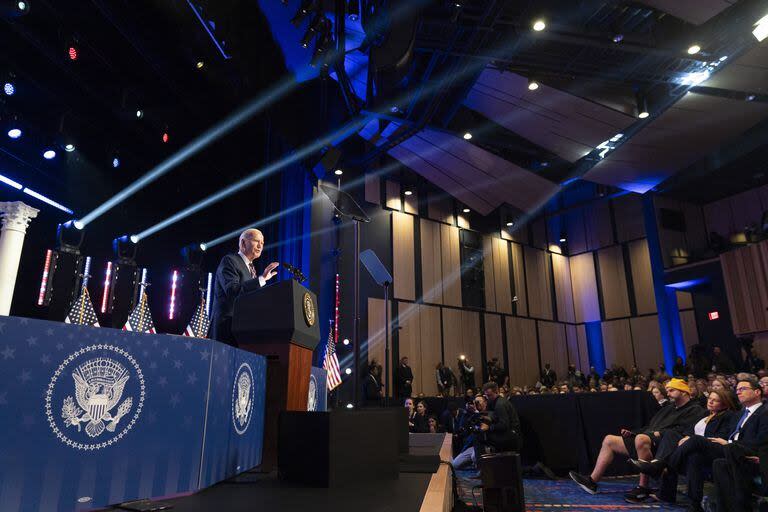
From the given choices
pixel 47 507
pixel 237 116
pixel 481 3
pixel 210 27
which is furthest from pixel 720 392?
pixel 237 116

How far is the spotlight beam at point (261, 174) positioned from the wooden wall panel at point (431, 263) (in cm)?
581

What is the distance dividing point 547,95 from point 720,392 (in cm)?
676

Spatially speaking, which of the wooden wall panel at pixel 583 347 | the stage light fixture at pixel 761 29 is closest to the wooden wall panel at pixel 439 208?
the wooden wall panel at pixel 583 347

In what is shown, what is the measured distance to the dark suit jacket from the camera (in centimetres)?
198

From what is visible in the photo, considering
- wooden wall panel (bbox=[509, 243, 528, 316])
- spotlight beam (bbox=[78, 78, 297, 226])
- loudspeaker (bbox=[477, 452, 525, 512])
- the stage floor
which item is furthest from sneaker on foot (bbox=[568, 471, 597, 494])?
wooden wall panel (bbox=[509, 243, 528, 316])

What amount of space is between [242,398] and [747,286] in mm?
15319

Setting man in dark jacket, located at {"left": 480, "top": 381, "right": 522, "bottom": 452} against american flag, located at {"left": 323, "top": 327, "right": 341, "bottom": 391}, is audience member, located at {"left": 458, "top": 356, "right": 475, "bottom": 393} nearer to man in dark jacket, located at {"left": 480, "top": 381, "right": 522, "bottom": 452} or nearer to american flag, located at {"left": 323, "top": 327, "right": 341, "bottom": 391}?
american flag, located at {"left": 323, "top": 327, "right": 341, "bottom": 391}

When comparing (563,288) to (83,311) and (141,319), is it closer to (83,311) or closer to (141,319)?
(141,319)

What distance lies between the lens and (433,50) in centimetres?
816

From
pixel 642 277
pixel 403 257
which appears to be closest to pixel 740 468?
pixel 403 257

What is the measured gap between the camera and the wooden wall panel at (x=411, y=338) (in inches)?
512

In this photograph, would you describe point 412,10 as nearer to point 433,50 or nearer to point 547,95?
point 433,50

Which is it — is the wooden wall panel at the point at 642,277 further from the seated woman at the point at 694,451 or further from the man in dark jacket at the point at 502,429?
the seated woman at the point at 694,451

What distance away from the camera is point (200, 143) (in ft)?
27.9
